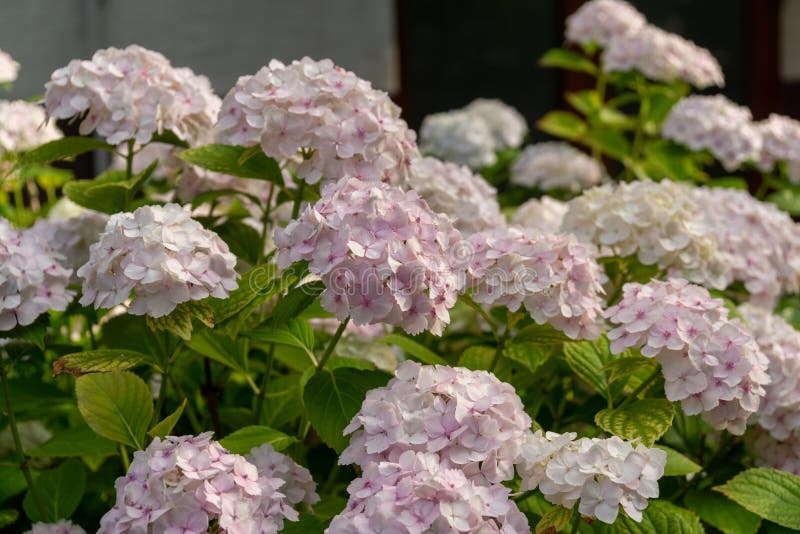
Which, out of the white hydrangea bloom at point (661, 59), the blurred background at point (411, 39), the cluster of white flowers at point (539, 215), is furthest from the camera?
the blurred background at point (411, 39)

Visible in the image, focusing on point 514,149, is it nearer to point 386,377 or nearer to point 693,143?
point 693,143

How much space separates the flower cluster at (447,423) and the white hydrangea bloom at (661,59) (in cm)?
152

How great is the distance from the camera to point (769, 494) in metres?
1.20

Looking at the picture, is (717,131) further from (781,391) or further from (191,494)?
(191,494)

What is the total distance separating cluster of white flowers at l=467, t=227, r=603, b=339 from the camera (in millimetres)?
1209

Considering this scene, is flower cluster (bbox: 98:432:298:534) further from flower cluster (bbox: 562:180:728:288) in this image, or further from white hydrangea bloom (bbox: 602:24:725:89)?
white hydrangea bloom (bbox: 602:24:725:89)

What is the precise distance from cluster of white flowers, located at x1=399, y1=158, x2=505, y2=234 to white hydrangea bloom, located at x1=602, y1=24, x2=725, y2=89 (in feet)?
3.00

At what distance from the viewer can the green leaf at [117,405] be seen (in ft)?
3.74

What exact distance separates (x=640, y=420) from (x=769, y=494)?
19cm

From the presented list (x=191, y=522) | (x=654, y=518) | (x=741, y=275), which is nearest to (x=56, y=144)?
(x=191, y=522)

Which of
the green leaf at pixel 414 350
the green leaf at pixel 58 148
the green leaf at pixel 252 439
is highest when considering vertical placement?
the green leaf at pixel 58 148

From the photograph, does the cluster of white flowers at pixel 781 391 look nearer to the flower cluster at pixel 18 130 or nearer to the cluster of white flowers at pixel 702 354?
the cluster of white flowers at pixel 702 354

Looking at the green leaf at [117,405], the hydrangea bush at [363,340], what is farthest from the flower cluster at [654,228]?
the green leaf at [117,405]

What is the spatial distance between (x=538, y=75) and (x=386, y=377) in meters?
3.64
